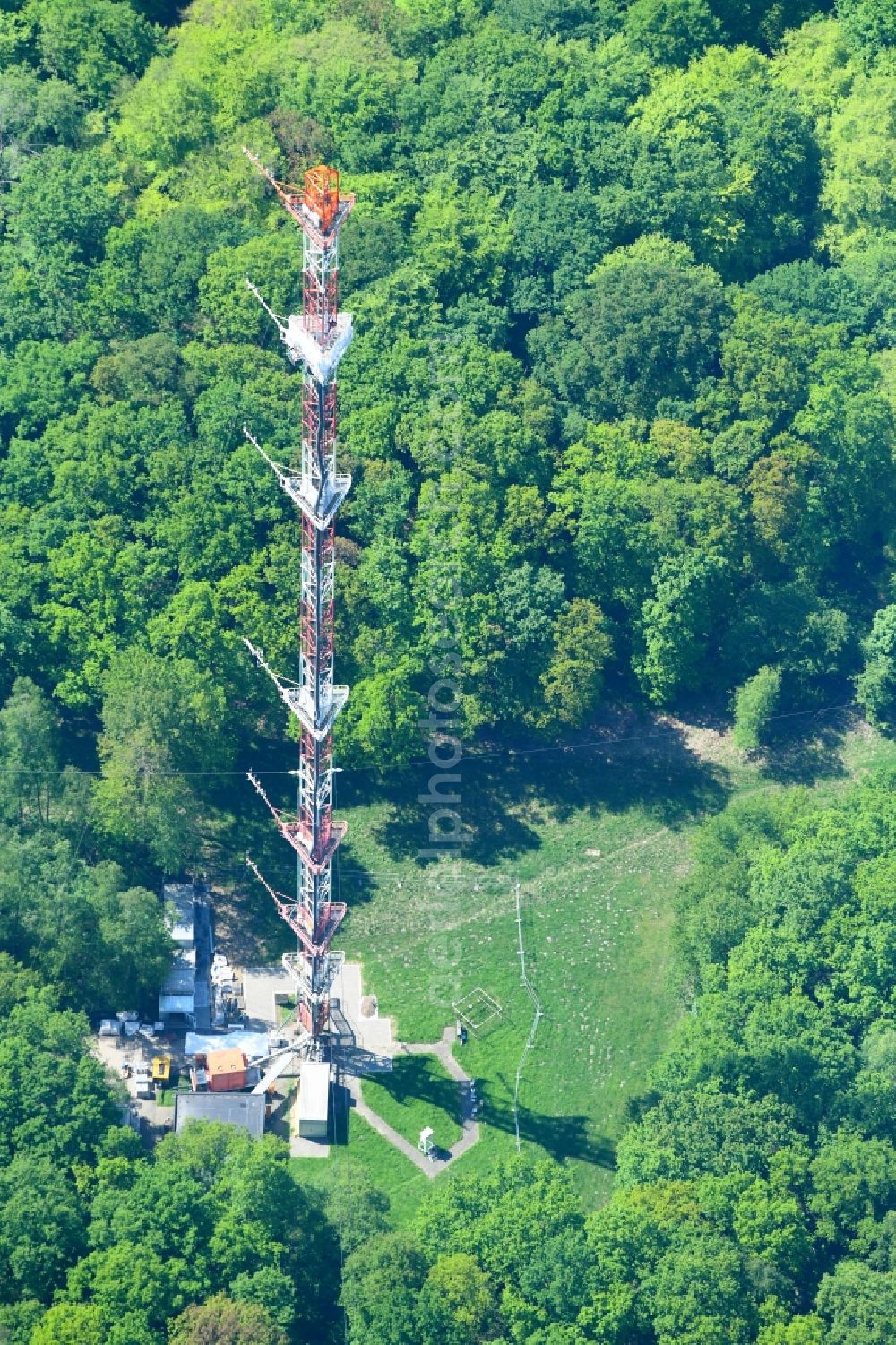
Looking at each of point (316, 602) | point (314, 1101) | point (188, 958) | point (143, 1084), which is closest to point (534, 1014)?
point (314, 1101)

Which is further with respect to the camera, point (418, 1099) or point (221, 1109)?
point (418, 1099)

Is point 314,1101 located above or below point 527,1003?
below

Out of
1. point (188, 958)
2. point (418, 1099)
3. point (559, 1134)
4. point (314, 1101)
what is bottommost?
point (559, 1134)

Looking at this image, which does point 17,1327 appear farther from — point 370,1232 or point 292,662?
point 292,662

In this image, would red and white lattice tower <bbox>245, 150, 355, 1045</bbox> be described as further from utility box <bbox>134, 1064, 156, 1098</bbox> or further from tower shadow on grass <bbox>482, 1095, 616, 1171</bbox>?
tower shadow on grass <bbox>482, 1095, 616, 1171</bbox>

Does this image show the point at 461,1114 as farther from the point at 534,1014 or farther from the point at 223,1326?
the point at 223,1326

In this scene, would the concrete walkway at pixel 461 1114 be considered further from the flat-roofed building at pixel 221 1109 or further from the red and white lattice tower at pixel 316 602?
the flat-roofed building at pixel 221 1109

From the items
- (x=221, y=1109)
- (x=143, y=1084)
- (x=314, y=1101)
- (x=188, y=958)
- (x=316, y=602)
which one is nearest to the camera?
(x=316, y=602)
